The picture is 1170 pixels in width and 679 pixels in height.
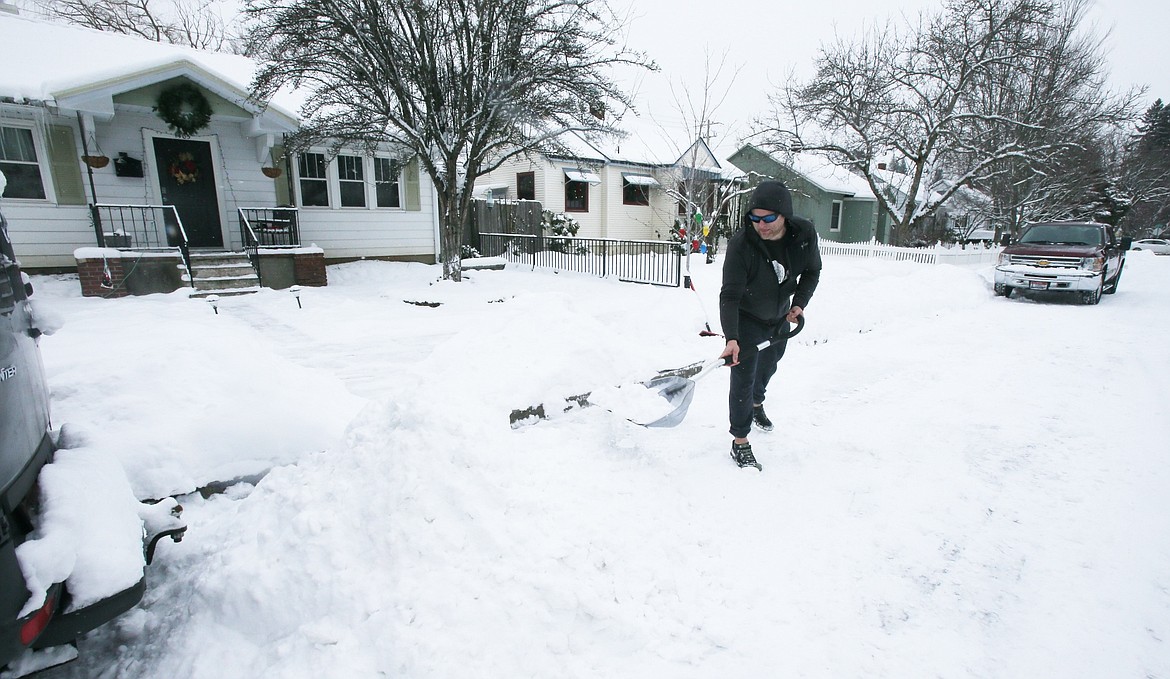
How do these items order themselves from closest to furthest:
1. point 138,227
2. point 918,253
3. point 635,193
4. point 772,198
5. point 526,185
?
point 772,198, point 138,227, point 918,253, point 526,185, point 635,193

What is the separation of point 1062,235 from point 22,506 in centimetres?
1600

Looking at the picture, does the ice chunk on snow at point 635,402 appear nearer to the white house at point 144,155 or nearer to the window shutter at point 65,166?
the white house at point 144,155

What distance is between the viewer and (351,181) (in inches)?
530

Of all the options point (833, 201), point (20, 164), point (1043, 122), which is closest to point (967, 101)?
point (1043, 122)

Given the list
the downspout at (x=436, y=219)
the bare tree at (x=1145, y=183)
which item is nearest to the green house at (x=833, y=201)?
the bare tree at (x=1145, y=183)

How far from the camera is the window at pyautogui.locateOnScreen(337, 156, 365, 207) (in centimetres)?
1330

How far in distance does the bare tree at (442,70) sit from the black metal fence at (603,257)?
330 cm

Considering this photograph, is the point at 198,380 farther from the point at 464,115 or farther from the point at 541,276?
the point at 541,276

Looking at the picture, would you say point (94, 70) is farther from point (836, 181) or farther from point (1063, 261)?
point (836, 181)

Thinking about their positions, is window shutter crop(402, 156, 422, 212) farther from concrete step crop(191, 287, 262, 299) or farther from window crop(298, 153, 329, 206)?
concrete step crop(191, 287, 262, 299)

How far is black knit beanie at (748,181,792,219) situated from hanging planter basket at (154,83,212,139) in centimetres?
1115

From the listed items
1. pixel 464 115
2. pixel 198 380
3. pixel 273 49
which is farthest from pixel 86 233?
pixel 198 380

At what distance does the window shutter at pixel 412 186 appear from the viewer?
1421 centimetres

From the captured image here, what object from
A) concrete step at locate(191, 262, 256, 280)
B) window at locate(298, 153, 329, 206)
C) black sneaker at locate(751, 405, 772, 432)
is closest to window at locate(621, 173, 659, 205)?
window at locate(298, 153, 329, 206)
